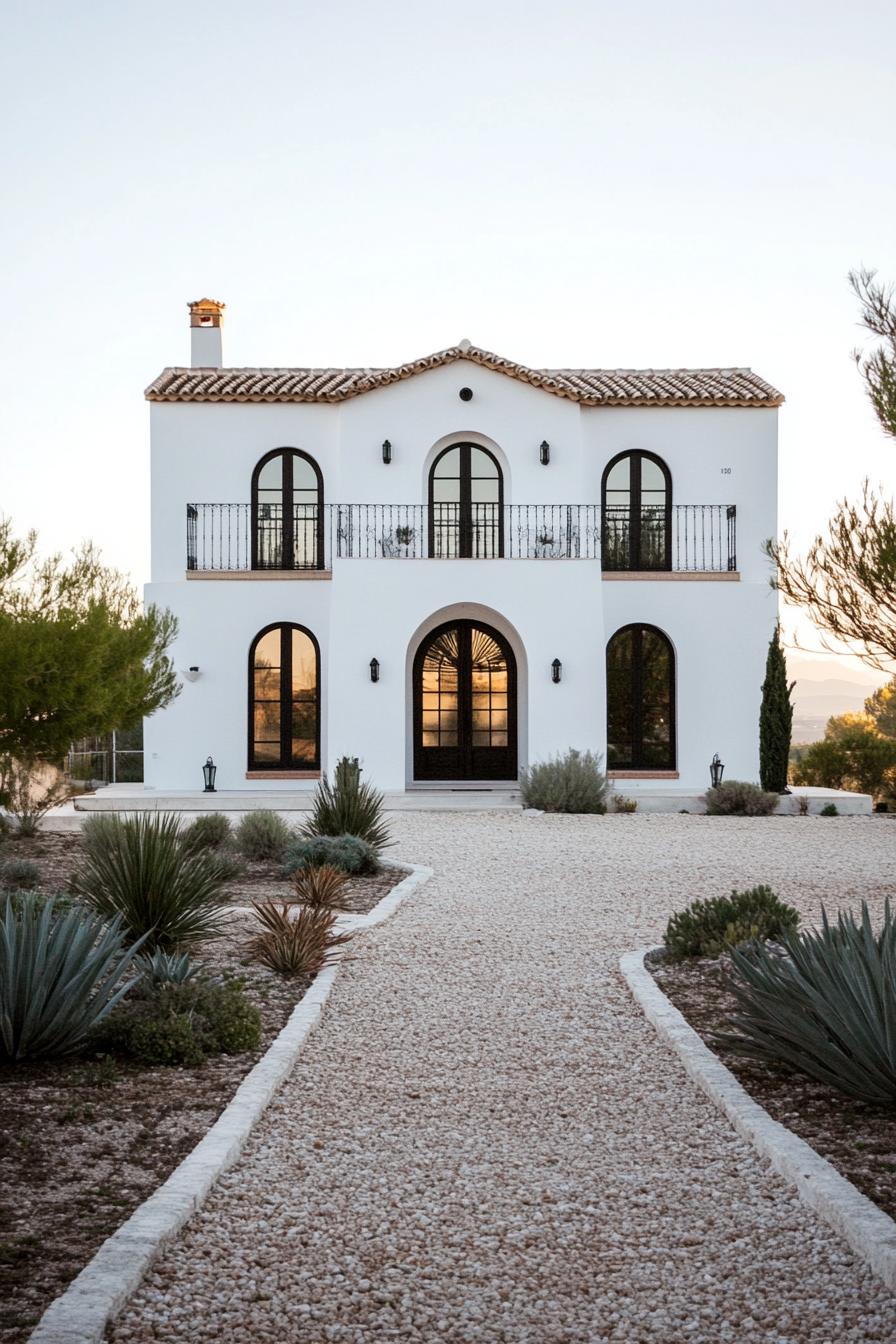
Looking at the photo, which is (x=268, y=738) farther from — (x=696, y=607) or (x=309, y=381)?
(x=696, y=607)

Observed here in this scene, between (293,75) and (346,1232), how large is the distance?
14.1 metres

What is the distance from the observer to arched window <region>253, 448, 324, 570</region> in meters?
22.7

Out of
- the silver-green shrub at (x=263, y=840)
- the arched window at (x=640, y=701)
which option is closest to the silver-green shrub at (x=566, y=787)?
the arched window at (x=640, y=701)

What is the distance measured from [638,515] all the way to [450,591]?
411 centimetres

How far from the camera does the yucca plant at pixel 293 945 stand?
24.4ft

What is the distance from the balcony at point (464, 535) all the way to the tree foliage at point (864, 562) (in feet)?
37.7

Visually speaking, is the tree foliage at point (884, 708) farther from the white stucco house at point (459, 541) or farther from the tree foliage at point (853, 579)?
the tree foliage at point (853, 579)

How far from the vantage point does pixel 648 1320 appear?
3.19 metres

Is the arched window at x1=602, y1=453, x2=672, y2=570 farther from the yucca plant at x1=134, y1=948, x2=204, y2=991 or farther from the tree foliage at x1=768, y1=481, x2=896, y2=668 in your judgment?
the yucca plant at x1=134, y1=948, x2=204, y2=991

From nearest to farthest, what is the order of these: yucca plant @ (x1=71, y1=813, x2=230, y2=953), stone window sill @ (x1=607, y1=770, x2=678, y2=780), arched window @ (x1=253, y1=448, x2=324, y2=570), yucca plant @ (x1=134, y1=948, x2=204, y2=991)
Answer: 1. yucca plant @ (x1=134, y1=948, x2=204, y2=991)
2. yucca plant @ (x1=71, y1=813, x2=230, y2=953)
3. stone window sill @ (x1=607, y1=770, x2=678, y2=780)
4. arched window @ (x1=253, y1=448, x2=324, y2=570)

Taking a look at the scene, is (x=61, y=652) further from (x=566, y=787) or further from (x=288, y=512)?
(x=288, y=512)

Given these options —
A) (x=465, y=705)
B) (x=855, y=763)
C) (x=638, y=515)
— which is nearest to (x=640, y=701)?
(x=465, y=705)

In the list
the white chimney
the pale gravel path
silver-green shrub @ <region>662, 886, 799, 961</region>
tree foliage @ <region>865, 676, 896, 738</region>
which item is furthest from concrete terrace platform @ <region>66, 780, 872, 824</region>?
the pale gravel path

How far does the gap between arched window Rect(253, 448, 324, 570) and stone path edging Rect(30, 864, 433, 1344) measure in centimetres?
1732
